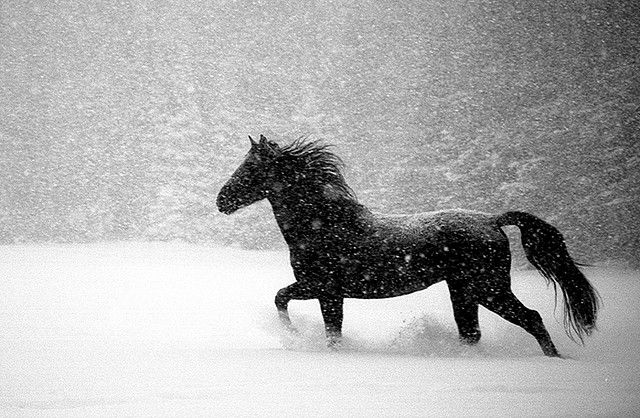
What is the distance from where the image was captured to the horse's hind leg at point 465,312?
12.4ft

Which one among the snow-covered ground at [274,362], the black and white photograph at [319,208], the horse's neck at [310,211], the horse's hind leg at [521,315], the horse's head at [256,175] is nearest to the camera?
the snow-covered ground at [274,362]

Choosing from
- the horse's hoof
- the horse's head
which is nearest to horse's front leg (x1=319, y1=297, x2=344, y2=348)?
the horse's hoof

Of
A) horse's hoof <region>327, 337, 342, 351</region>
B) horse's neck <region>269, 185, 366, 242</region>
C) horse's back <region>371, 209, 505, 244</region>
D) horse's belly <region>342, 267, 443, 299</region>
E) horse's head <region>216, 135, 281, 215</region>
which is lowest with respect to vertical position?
horse's hoof <region>327, 337, 342, 351</region>

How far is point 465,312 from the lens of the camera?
3832mm

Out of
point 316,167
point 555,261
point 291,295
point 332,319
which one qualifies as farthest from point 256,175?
point 555,261

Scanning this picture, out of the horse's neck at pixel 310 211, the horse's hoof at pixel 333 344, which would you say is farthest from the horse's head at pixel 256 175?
the horse's hoof at pixel 333 344

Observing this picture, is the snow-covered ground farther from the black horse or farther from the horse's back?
the horse's back

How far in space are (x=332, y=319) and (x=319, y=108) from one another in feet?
41.4

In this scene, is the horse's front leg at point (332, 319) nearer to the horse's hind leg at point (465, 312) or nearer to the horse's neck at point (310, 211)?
the horse's neck at point (310, 211)

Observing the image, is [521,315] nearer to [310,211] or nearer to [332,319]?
[332,319]

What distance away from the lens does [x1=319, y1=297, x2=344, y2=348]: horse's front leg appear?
3830 millimetres

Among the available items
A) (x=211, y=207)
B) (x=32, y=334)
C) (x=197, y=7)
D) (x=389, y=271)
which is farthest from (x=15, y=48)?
(x=389, y=271)

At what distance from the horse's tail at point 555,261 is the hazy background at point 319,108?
812 centimetres

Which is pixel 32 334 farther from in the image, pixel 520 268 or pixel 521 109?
pixel 521 109
